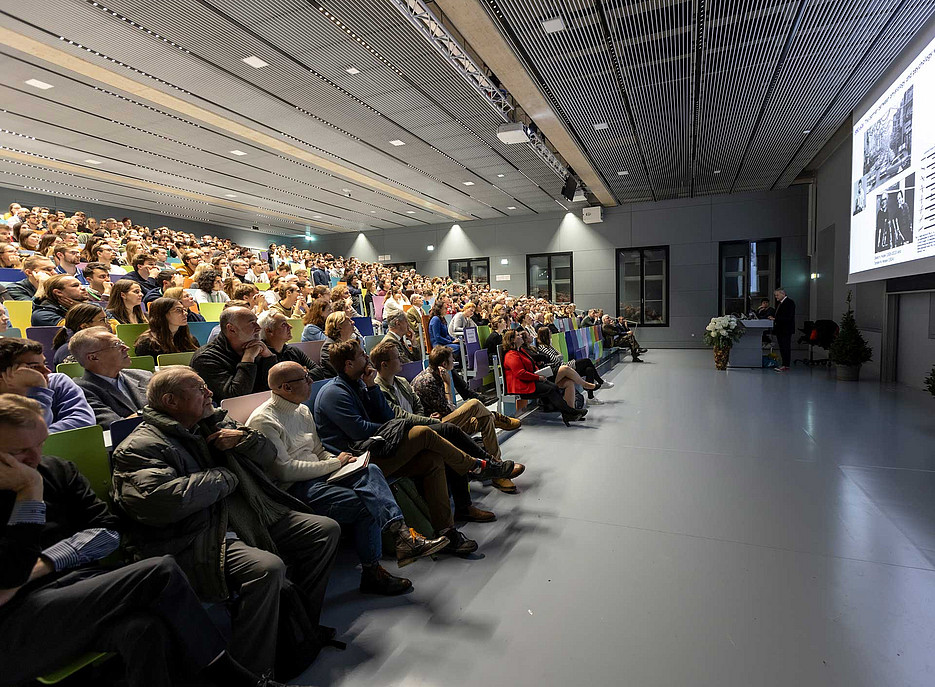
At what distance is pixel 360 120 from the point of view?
798 cm

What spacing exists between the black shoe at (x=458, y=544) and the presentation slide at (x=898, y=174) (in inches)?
202

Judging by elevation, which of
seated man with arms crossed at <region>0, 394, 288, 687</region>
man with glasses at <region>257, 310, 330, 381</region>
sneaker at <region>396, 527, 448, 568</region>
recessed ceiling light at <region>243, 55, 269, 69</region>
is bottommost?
sneaker at <region>396, 527, 448, 568</region>

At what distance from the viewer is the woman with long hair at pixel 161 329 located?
122 inches

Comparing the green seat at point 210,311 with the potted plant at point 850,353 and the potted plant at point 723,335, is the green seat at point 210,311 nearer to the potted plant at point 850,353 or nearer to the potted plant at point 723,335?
the potted plant at point 723,335

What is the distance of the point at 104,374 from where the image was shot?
7.49 feet

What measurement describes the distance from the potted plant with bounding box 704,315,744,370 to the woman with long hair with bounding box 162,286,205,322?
8.52 m

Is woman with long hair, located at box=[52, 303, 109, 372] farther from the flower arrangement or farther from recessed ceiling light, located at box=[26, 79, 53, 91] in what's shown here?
the flower arrangement

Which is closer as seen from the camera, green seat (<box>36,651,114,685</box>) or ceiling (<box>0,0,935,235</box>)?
green seat (<box>36,651,114,685</box>)

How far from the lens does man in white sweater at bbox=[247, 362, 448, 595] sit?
2203mm

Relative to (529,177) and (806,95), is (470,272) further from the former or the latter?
(806,95)

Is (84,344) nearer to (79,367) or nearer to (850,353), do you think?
(79,367)

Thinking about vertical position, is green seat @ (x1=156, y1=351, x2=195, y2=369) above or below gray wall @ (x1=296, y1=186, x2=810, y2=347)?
below

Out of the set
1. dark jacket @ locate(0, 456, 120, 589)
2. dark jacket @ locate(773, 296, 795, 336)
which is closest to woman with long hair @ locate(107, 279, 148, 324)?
Result: dark jacket @ locate(0, 456, 120, 589)

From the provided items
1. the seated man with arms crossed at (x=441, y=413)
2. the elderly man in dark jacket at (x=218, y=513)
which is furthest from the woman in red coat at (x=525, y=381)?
the elderly man in dark jacket at (x=218, y=513)
